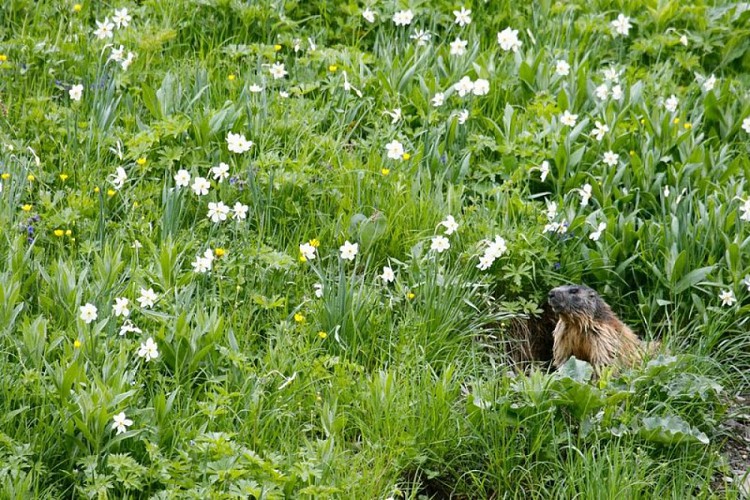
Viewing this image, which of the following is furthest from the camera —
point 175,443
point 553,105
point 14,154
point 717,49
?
point 717,49

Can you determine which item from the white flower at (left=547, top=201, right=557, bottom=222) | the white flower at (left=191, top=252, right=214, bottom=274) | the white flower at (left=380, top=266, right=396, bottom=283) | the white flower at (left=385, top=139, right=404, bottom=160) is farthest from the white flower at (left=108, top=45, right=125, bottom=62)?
the white flower at (left=547, top=201, right=557, bottom=222)

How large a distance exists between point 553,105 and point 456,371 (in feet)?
6.48

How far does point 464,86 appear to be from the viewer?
5.59 metres

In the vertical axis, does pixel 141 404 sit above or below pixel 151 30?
below

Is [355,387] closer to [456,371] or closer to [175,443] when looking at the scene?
[456,371]

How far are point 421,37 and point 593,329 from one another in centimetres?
236

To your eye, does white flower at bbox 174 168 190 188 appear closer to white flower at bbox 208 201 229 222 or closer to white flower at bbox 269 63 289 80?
white flower at bbox 208 201 229 222

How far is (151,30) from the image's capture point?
5.95 meters

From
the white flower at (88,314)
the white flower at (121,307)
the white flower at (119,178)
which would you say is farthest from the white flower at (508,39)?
the white flower at (88,314)

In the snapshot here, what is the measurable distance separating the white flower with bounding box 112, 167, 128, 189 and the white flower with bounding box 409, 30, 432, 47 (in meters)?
2.04

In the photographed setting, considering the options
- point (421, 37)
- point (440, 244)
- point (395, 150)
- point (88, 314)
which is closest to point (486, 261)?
point (440, 244)

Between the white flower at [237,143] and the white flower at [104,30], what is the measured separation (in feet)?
4.08

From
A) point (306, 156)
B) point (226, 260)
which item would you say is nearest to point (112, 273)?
point (226, 260)

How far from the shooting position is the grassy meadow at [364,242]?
382 cm
